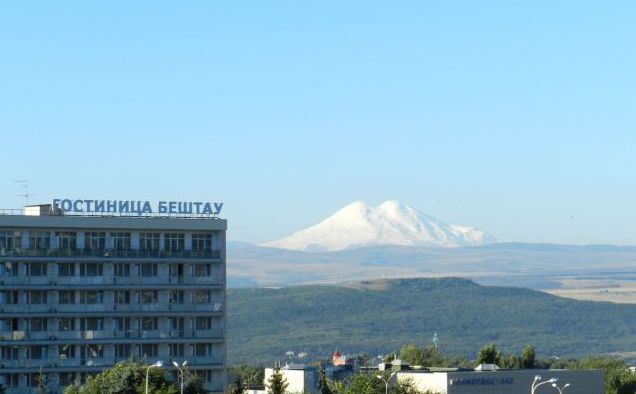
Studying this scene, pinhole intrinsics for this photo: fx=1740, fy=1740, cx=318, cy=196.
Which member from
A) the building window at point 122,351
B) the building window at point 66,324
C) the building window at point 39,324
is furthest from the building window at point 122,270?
the building window at point 39,324

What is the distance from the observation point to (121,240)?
640ft

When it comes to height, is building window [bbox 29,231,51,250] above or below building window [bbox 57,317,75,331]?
above

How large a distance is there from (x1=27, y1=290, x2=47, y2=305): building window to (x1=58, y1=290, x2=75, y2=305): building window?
181cm

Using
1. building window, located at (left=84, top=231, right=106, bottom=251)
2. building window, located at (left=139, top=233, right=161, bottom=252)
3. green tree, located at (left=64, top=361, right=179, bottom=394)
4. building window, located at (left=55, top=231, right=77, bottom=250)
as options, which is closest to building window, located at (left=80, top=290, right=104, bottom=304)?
Answer: building window, located at (left=84, top=231, right=106, bottom=251)

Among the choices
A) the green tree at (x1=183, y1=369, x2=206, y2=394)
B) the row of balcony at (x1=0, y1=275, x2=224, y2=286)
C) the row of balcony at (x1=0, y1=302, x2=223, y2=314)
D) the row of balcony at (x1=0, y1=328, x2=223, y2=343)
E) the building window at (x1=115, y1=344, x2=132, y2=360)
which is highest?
the row of balcony at (x1=0, y1=275, x2=224, y2=286)

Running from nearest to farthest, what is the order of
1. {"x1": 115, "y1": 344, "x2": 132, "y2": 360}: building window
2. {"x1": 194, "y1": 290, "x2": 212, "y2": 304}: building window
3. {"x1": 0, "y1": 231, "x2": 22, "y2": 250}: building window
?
Result: {"x1": 0, "y1": 231, "x2": 22, "y2": 250}: building window, {"x1": 115, "y1": 344, "x2": 132, "y2": 360}: building window, {"x1": 194, "y1": 290, "x2": 212, "y2": 304}: building window

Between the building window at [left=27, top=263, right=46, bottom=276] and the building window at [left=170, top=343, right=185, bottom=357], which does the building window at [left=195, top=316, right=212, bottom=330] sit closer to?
the building window at [left=170, top=343, right=185, bottom=357]

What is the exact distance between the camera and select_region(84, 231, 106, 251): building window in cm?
19300

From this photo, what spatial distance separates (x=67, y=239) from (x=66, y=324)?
9.35 m

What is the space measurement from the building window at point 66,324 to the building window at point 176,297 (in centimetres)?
1219

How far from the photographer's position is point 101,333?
19325 cm

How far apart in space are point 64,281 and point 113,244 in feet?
23.4

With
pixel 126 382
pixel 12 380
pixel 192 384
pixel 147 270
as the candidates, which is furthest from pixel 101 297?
pixel 126 382

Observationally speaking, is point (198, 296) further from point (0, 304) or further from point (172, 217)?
point (0, 304)
